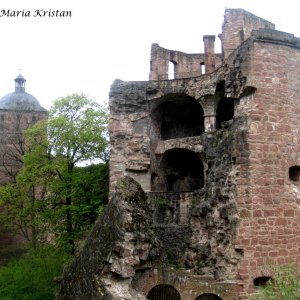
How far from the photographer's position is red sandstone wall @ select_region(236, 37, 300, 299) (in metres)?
11.6

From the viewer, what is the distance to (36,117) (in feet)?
103

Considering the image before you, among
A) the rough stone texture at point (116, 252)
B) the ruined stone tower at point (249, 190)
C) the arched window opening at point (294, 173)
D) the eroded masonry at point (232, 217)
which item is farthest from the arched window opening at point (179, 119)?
the rough stone texture at point (116, 252)

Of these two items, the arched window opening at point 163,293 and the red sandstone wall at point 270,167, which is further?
the arched window opening at point 163,293

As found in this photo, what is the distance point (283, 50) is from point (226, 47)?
910 cm

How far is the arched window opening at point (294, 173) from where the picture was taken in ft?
41.0

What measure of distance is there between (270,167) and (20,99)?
27926 millimetres

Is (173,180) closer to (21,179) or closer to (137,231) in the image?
(21,179)

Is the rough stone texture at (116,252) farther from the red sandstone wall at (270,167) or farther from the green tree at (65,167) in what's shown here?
the green tree at (65,167)

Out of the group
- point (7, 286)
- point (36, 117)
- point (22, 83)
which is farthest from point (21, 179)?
point (22, 83)

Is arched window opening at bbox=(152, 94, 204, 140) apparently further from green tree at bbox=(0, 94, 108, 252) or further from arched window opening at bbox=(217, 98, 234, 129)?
green tree at bbox=(0, 94, 108, 252)

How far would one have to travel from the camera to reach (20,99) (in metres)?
35.5

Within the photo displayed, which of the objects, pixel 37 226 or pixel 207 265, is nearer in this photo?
pixel 207 265

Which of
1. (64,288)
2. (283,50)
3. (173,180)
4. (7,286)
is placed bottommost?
(7,286)

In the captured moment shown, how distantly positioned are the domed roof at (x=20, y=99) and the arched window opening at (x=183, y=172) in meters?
16.0
